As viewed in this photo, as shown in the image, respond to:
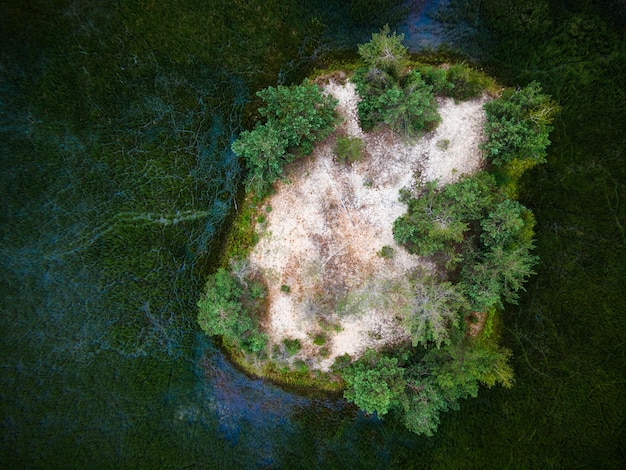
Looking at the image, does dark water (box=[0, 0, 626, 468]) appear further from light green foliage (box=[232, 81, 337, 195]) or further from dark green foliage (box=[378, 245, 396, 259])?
dark green foliage (box=[378, 245, 396, 259])

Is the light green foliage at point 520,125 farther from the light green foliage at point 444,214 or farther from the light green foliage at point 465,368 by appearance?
the light green foliage at point 465,368

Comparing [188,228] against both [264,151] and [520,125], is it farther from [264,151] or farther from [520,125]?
[520,125]

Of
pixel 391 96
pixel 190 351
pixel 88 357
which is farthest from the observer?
pixel 190 351

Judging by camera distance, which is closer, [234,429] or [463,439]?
[463,439]

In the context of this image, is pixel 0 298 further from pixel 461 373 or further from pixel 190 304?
Result: pixel 461 373

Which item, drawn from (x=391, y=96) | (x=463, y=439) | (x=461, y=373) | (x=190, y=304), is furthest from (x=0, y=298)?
(x=463, y=439)

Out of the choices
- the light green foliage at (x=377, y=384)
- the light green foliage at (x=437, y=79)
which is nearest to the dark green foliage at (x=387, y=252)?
the light green foliage at (x=377, y=384)

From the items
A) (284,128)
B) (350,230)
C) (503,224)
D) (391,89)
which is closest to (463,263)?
(503,224)
